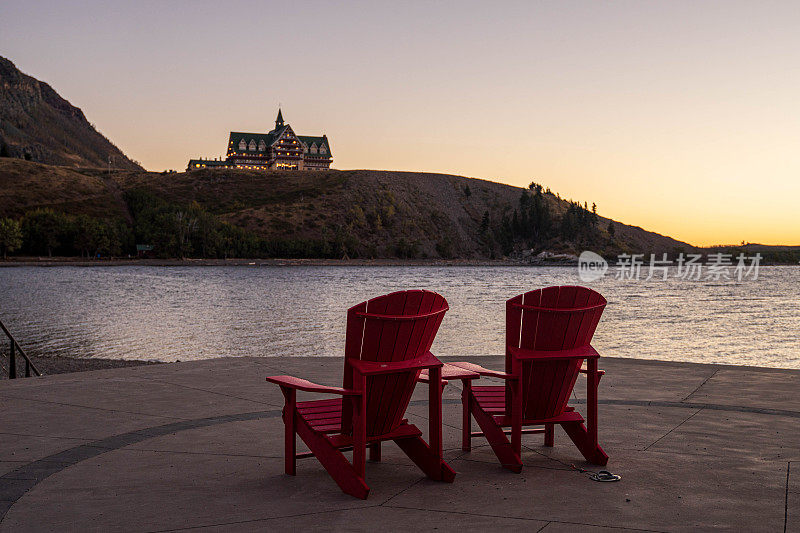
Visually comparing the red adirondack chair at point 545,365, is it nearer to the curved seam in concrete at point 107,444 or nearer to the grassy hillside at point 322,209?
the curved seam in concrete at point 107,444

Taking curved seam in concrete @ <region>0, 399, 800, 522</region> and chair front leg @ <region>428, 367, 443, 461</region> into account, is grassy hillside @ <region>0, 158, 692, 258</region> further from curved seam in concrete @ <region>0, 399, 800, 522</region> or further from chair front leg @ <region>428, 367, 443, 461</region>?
chair front leg @ <region>428, 367, 443, 461</region>

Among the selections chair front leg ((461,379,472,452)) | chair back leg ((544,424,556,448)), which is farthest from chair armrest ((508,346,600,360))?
chair back leg ((544,424,556,448))

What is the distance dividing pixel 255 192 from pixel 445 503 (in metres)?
164

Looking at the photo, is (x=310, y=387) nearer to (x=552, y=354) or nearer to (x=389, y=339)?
(x=389, y=339)

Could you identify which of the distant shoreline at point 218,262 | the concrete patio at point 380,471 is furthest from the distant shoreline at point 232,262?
the concrete patio at point 380,471

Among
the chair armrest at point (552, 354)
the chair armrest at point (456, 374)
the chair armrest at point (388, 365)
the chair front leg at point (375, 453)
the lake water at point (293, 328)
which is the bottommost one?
the lake water at point (293, 328)

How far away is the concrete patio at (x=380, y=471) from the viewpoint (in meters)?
3.83

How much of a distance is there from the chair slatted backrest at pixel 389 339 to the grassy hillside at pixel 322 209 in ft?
422

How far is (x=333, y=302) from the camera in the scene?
5128 centimetres

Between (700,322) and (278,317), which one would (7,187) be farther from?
(700,322)

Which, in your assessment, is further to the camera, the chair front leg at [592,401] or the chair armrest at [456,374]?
the chair front leg at [592,401]

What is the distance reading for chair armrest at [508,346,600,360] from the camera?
4688 millimetres

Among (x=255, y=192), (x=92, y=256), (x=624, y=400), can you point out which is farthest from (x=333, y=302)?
(x=255, y=192)

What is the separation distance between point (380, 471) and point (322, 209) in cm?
14906
